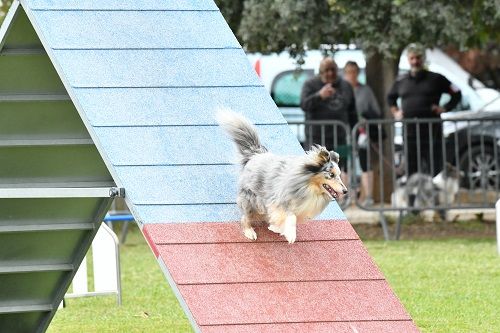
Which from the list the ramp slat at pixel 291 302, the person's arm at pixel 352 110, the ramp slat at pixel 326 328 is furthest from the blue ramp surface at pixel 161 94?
→ the person's arm at pixel 352 110

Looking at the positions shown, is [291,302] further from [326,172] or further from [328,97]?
[328,97]

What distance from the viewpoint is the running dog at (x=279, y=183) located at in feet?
19.2

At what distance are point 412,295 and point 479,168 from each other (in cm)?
586

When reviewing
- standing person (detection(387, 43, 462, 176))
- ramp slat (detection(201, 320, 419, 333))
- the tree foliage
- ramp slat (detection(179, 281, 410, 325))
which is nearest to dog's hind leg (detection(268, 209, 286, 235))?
ramp slat (detection(179, 281, 410, 325))

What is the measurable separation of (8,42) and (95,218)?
112cm

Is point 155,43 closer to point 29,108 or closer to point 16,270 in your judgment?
point 29,108

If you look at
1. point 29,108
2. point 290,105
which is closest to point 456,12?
point 290,105

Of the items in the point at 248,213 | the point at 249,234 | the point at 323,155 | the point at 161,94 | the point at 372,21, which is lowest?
the point at 249,234

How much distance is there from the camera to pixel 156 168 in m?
6.08

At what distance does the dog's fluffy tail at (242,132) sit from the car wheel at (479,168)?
27.2 ft

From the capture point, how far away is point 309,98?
1459cm

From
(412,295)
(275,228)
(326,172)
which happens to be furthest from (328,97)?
(326,172)

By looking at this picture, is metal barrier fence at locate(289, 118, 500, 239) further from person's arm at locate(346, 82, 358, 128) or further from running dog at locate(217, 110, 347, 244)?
running dog at locate(217, 110, 347, 244)

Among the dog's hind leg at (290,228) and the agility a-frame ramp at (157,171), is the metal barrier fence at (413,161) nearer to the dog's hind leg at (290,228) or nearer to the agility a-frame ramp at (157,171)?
the agility a-frame ramp at (157,171)
